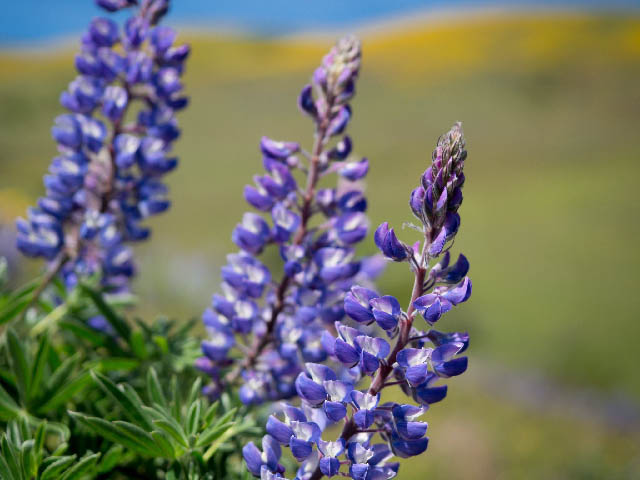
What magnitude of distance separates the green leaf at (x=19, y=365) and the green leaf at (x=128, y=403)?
140mm

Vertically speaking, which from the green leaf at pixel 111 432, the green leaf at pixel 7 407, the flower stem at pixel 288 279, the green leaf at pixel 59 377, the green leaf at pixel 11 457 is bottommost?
the green leaf at pixel 11 457

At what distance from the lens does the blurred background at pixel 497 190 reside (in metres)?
3.75

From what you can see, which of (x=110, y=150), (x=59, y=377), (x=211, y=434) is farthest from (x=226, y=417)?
(x=110, y=150)

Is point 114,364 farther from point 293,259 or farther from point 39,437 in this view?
point 293,259

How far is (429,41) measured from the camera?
72.8 ft

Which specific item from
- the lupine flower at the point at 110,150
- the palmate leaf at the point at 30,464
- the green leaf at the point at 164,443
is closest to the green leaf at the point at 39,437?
the palmate leaf at the point at 30,464

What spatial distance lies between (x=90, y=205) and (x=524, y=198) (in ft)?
28.3

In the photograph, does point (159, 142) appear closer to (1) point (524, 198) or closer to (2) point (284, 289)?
(2) point (284, 289)

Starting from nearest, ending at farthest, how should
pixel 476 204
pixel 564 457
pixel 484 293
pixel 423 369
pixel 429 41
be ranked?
pixel 423 369
pixel 564 457
pixel 484 293
pixel 476 204
pixel 429 41

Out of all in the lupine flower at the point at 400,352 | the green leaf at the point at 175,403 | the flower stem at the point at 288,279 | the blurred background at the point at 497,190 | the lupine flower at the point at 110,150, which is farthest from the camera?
the blurred background at the point at 497,190

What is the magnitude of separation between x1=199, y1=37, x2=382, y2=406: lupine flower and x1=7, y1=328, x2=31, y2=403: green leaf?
0.20 metres

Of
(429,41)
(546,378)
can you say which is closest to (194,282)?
(546,378)

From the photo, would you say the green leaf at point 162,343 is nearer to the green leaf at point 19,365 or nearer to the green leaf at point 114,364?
the green leaf at point 114,364

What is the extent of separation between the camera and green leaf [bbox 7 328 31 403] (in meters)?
0.68
